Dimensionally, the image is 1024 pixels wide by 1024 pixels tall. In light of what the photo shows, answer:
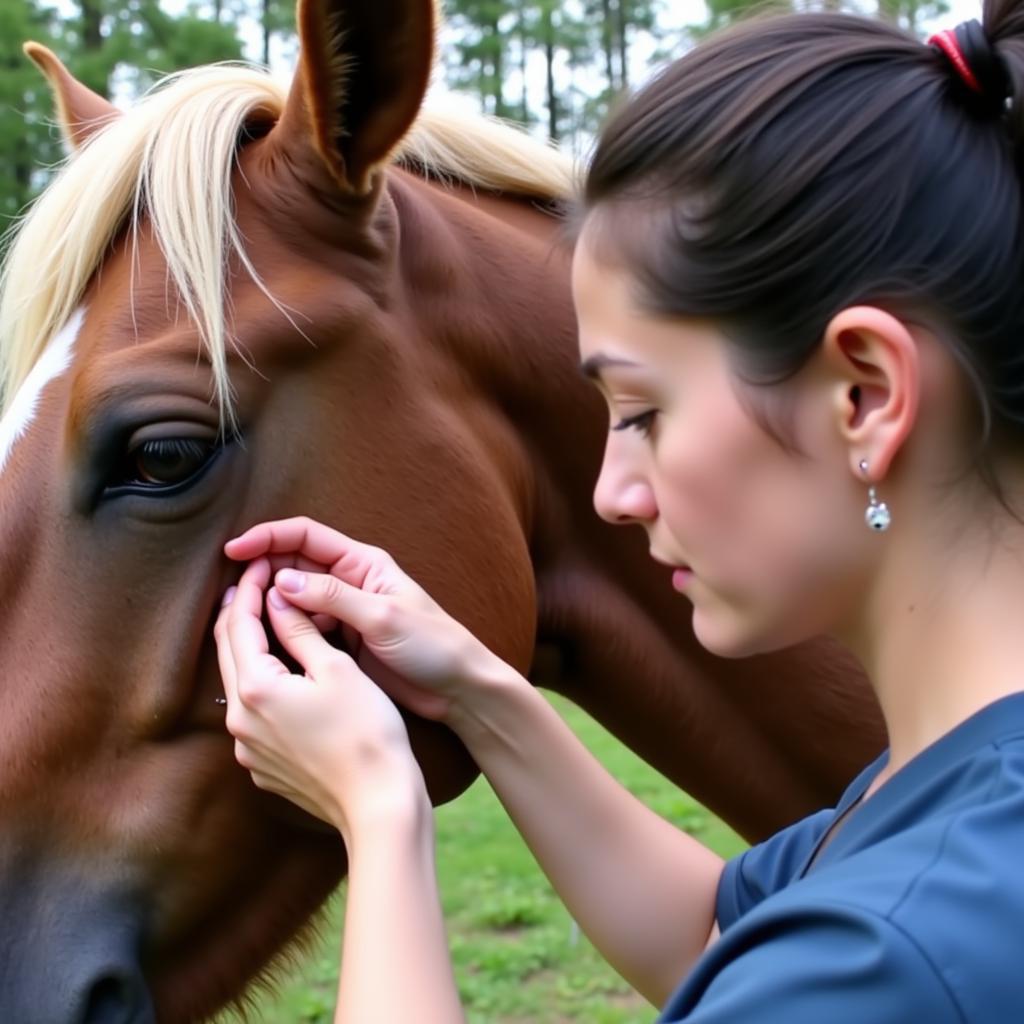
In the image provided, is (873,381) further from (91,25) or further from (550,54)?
(550,54)

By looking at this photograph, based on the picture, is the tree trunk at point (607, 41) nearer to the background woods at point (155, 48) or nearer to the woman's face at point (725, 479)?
the background woods at point (155, 48)

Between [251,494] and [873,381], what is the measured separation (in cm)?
81

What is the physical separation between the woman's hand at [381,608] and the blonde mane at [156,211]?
179mm

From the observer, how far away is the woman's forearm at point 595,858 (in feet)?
5.18

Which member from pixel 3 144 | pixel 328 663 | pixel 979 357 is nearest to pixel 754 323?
pixel 979 357

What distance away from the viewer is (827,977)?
0.82 meters

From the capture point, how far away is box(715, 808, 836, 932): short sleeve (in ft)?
4.75

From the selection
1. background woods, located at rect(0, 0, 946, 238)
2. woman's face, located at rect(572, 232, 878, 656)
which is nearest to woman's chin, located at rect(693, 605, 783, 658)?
woman's face, located at rect(572, 232, 878, 656)

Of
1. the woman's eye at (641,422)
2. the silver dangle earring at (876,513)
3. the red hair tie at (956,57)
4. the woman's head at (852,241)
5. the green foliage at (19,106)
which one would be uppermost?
the red hair tie at (956,57)

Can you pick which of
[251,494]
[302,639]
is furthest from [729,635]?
[251,494]

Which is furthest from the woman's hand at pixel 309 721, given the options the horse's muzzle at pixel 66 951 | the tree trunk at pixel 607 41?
the tree trunk at pixel 607 41

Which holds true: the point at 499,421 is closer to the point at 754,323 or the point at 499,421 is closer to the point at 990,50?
the point at 754,323

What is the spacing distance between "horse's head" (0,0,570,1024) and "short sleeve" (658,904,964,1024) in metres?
0.77

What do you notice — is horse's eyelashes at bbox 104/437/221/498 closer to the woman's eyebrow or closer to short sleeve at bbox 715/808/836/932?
the woman's eyebrow
